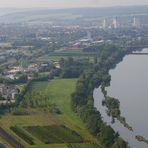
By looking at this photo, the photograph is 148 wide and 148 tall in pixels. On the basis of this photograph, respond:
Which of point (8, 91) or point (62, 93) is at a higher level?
point (8, 91)

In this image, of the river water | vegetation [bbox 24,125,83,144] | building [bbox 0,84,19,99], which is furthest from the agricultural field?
building [bbox 0,84,19,99]

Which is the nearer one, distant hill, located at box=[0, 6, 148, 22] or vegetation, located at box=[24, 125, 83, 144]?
vegetation, located at box=[24, 125, 83, 144]

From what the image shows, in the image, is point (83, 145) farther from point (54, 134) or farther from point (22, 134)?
point (22, 134)

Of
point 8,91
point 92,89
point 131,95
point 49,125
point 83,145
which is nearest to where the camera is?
point 83,145

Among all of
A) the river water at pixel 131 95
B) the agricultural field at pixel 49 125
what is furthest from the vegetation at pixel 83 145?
the river water at pixel 131 95

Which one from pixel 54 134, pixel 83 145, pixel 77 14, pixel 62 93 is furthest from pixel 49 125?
pixel 77 14

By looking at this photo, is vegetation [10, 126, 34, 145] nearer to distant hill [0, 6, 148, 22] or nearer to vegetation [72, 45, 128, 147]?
vegetation [72, 45, 128, 147]

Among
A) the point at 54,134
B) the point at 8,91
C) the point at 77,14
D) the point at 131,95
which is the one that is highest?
the point at 54,134

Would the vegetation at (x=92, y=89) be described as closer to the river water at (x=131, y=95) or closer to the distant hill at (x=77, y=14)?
the river water at (x=131, y=95)
